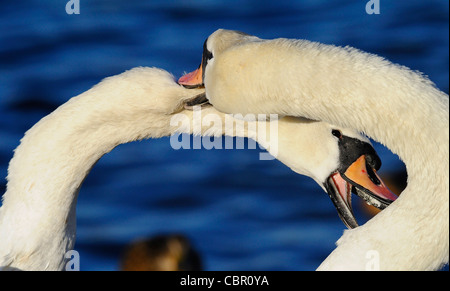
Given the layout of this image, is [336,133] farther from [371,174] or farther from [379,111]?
[379,111]

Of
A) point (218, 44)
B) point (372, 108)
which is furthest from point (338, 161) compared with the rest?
point (372, 108)

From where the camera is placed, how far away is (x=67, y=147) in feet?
18.7

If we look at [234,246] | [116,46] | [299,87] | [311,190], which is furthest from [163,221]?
[299,87]

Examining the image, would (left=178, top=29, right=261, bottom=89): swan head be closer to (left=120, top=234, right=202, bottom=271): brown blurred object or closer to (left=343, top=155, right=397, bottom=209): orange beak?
(left=343, top=155, right=397, bottom=209): orange beak

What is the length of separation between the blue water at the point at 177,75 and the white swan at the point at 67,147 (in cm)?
450

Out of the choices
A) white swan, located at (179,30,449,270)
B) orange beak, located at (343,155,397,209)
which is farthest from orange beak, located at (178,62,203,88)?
orange beak, located at (343,155,397,209)

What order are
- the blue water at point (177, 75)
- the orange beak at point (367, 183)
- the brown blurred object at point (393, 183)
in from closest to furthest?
the orange beak at point (367, 183)
the brown blurred object at point (393, 183)
the blue water at point (177, 75)

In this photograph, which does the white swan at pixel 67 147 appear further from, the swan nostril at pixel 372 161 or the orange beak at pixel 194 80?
the swan nostril at pixel 372 161

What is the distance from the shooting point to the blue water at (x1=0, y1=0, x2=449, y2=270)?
11.1 metres

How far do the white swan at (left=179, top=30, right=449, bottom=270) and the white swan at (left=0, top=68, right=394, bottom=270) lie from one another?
23.2 inches

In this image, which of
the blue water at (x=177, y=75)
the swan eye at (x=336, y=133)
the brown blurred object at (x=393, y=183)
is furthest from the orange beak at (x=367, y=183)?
the blue water at (x=177, y=75)

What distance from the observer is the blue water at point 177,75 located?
1115 centimetres

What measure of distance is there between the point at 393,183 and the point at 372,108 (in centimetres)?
535
